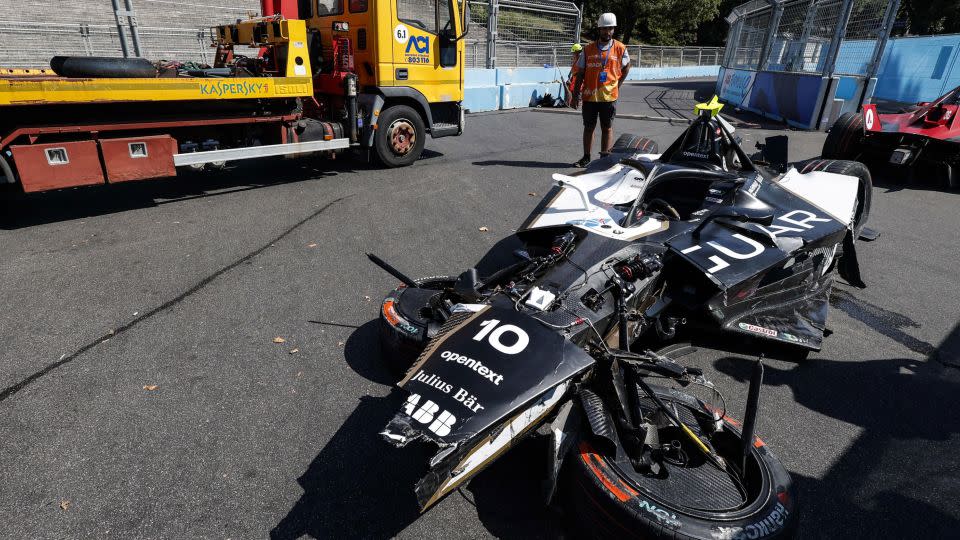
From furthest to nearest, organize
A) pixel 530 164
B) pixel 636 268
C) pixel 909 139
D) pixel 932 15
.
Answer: pixel 932 15, pixel 530 164, pixel 909 139, pixel 636 268

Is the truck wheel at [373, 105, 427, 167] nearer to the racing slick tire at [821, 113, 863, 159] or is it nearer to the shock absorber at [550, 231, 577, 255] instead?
the shock absorber at [550, 231, 577, 255]

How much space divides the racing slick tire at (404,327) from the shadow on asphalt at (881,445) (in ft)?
6.73

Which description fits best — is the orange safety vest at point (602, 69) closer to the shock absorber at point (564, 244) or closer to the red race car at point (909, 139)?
the red race car at point (909, 139)

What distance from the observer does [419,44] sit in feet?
27.7

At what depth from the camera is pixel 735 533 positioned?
1.88 meters

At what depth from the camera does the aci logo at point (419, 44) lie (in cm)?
832

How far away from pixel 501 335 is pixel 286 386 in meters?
1.68

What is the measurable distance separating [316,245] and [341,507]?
3485mm

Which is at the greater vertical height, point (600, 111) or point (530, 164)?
point (600, 111)

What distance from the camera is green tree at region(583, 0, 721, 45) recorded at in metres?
42.0

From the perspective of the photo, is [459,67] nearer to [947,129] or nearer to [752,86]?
[947,129]

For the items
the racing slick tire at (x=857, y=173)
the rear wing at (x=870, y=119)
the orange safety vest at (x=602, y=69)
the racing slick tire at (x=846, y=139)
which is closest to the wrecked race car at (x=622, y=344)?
the racing slick tire at (x=857, y=173)

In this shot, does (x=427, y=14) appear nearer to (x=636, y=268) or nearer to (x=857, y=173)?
(x=857, y=173)

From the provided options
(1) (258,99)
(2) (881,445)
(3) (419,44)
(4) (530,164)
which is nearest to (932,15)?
(4) (530,164)
